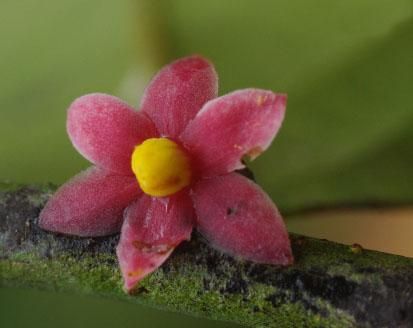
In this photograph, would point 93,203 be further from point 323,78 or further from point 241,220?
point 323,78

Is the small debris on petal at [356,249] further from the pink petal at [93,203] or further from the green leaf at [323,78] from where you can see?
the green leaf at [323,78]

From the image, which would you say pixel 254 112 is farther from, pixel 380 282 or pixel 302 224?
pixel 302 224

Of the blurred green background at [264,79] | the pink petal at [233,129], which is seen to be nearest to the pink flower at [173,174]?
the pink petal at [233,129]

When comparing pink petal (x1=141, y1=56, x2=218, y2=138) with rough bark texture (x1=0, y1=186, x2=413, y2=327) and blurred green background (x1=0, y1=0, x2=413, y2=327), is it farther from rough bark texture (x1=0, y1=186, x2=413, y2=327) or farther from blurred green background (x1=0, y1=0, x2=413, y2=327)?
blurred green background (x1=0, y1=0, x2=413, y2=327)

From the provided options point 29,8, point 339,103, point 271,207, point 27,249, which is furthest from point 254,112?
point 29,8

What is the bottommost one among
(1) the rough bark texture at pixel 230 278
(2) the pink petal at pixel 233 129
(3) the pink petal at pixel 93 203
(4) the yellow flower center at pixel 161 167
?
(1) the rough bark texture at pixel 230 278

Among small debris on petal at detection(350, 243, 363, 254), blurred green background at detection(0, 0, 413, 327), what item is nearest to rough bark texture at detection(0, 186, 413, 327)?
small debris on petal at detection(350, 243, 363, 254)

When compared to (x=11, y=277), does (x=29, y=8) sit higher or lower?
higher
